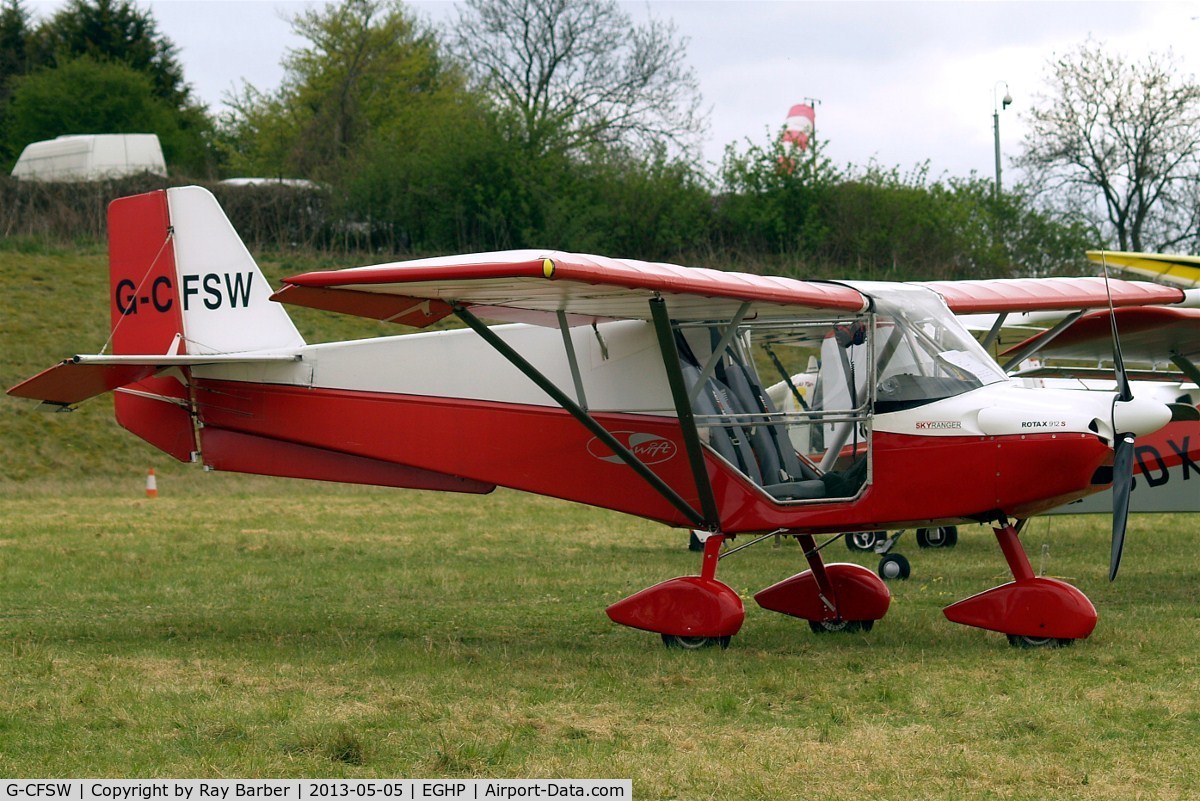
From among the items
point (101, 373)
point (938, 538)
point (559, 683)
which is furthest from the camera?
point (938, 538)

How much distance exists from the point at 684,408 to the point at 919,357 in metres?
1.58

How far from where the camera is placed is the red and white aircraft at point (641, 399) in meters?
7.45

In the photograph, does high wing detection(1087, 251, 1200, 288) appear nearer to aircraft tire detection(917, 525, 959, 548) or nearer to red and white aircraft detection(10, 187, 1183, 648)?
red and white aircraft detection(10, 187, 1183, 648)

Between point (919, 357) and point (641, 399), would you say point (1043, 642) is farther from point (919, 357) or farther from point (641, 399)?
point (641, 399)

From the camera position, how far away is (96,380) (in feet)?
28.7

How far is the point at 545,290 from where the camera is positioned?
284 inches

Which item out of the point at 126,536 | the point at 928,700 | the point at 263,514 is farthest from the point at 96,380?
the point at 263,514

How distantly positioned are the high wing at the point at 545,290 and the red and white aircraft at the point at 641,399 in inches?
0.9

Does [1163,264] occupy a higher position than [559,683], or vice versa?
[1163,264]

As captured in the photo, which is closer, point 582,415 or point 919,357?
point 582,415

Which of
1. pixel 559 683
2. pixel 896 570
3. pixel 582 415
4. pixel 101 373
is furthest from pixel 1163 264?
pixel 101 373

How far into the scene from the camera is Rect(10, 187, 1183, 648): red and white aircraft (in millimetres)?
7445

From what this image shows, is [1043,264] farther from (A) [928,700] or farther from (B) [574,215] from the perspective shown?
(A) [928,700]

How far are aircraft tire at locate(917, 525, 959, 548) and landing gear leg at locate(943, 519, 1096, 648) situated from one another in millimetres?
7306
